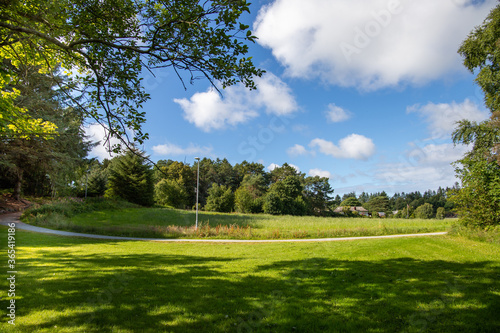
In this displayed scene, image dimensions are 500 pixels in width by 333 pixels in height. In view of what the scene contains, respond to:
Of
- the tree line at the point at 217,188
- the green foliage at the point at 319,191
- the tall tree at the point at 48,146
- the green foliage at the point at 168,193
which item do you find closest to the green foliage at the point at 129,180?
the tree line at the point at 217,188

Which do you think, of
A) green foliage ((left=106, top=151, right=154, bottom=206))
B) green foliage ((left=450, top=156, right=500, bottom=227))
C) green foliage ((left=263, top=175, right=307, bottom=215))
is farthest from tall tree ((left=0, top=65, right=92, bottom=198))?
green foliage ((left=263, top=175, right=307, bottom=215))

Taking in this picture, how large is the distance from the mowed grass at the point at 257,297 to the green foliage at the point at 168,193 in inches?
1904

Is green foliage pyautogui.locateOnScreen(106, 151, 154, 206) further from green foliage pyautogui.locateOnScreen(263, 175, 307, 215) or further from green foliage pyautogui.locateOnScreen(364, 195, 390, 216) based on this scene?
green foliage pyautogui.locateOnScreen(364, 195, 390, 216)

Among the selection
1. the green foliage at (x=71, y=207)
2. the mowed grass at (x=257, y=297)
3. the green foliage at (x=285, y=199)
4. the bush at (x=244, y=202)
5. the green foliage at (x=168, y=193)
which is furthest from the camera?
the bush at (x=244, y=202)

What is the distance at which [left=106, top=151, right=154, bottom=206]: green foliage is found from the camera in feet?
133

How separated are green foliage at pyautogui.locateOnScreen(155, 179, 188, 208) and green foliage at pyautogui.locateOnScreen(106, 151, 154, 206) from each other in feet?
36.7

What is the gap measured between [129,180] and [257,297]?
138 ft

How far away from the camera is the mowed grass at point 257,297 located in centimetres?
350

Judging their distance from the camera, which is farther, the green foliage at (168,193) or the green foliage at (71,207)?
the green foliage at (168,193)

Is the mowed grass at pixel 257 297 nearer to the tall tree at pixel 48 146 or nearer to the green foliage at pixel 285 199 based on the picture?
the tall tree at pixel 48 146

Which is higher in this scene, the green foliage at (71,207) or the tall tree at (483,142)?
the tall tree at (483,142)

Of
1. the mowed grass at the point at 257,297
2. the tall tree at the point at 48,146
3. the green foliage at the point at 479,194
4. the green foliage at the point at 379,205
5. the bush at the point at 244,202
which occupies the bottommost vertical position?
the green foliage at the point at 379,205

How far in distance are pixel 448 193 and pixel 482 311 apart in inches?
501

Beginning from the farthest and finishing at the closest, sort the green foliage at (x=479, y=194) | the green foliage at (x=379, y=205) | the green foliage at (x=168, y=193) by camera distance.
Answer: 1. the green foliage at (x=379, y=205)
2. the green foliage at (x=168, y=193)
3. the green foliage at (x=479, y=194)
